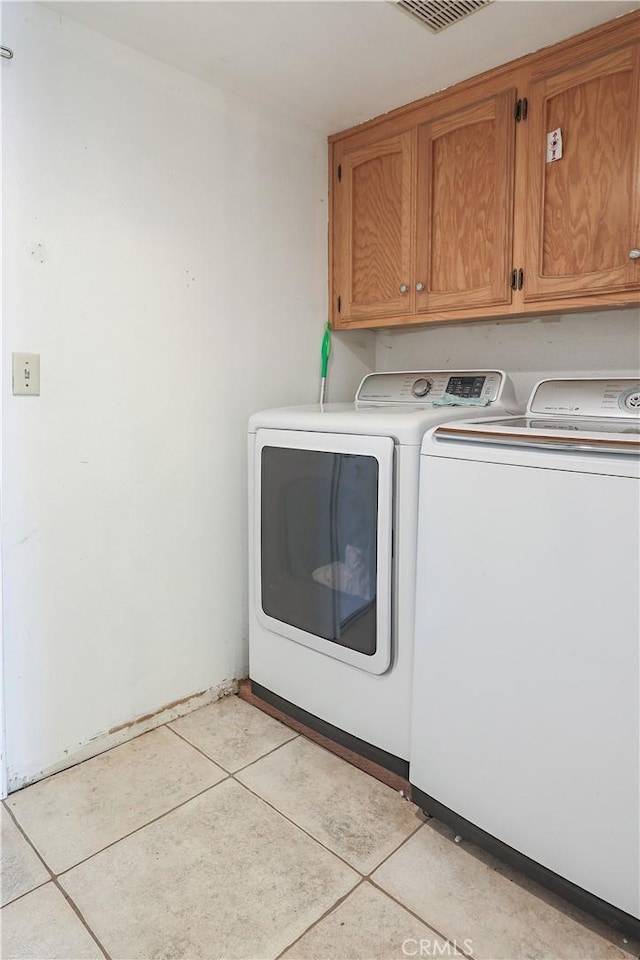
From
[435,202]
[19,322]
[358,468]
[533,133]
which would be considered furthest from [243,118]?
[358,468]

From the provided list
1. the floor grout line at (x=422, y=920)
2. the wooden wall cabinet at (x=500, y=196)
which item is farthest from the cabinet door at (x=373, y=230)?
the floor grout line at (x=422, y=920)

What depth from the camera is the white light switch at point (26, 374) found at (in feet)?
5.34

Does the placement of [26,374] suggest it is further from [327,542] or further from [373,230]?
[373,230]

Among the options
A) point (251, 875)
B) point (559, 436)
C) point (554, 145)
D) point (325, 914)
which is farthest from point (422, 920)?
point (554, 145)

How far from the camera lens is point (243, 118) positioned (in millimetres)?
2102

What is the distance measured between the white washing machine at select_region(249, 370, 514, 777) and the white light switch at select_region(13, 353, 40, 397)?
2.27 feet

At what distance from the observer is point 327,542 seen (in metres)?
1.85

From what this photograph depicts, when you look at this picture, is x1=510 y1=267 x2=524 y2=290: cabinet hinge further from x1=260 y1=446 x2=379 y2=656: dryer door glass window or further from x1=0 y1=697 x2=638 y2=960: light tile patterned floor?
x1=0 y1=697 x2=638 y2=960: light tile patterned floor

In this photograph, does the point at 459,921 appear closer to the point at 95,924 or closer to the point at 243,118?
the point at 95,924

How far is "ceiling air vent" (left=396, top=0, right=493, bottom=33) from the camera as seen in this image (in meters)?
1.58

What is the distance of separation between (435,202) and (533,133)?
15.1 inches

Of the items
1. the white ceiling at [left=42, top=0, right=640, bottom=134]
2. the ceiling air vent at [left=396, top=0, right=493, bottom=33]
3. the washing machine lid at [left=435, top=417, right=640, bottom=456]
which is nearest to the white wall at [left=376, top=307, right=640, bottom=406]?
the washing machine lid at [left=435, top=417, right=640, bottom=456]

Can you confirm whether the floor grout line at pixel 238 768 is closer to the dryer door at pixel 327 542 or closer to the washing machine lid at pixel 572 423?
the dryer door at pixel 327 542

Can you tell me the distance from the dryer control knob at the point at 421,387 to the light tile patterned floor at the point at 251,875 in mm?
1303
